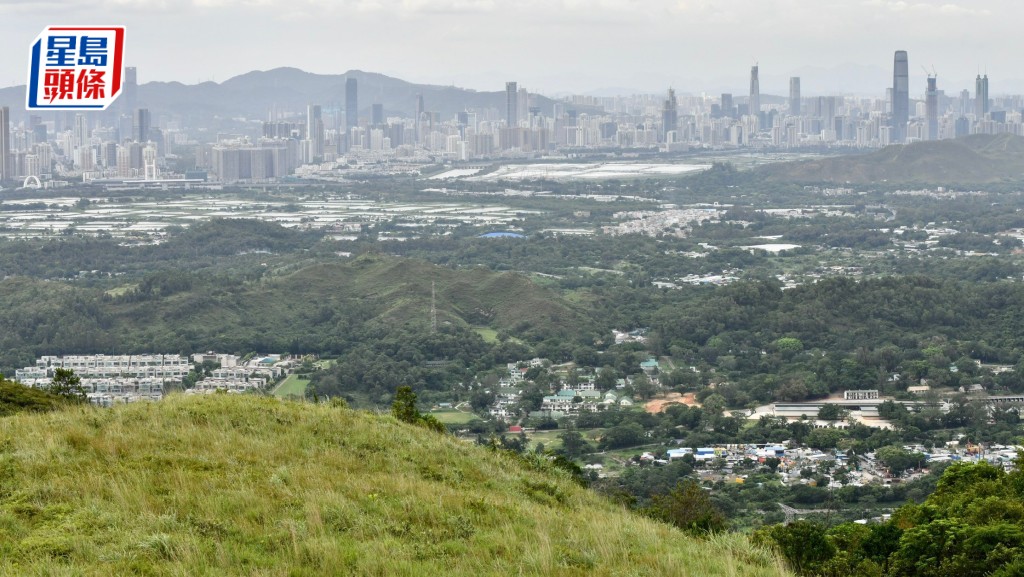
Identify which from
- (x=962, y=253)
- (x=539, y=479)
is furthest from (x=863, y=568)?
(x=962, y=253)

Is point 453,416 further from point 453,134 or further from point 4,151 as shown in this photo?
point 453,134

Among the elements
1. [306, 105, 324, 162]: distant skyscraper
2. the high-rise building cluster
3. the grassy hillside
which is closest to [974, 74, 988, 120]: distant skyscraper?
the high-rise building cluster

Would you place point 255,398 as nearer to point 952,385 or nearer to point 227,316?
point 952,385

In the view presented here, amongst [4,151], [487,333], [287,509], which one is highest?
[4,151]

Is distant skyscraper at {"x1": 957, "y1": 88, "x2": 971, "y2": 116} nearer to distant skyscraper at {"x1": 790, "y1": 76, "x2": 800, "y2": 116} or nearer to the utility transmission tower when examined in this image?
distant skyscraper at {"x1": 790, "y1": 76, "x2": 800, "y2": 116}

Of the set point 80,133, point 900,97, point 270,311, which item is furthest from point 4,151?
point 900,97

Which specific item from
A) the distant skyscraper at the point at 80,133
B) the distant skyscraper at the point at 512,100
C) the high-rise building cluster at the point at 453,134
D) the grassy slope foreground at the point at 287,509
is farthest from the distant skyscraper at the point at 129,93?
the grassy slope foreground at the point at 287,509
